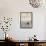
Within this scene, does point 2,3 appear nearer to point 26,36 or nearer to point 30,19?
point 30,19

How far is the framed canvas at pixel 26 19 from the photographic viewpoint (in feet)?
18.5

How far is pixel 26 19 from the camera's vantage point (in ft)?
18.5

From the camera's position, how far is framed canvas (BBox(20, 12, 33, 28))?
563 centimetres

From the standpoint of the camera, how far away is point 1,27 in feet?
18.1

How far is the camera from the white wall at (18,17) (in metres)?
5.57

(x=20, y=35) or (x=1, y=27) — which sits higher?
(x=1, y=27)

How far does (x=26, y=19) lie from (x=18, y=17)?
0.36 m

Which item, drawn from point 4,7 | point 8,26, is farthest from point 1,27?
point 4,7

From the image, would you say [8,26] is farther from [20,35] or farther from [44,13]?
[44,13]

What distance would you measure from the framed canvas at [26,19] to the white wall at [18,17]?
0.43ft

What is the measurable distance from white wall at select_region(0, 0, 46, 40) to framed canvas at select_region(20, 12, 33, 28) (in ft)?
0.43

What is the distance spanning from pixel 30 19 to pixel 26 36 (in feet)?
2.49

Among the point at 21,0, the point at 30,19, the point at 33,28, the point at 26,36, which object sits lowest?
the point at 26,36

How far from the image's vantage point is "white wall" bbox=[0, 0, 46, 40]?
5574 mm
